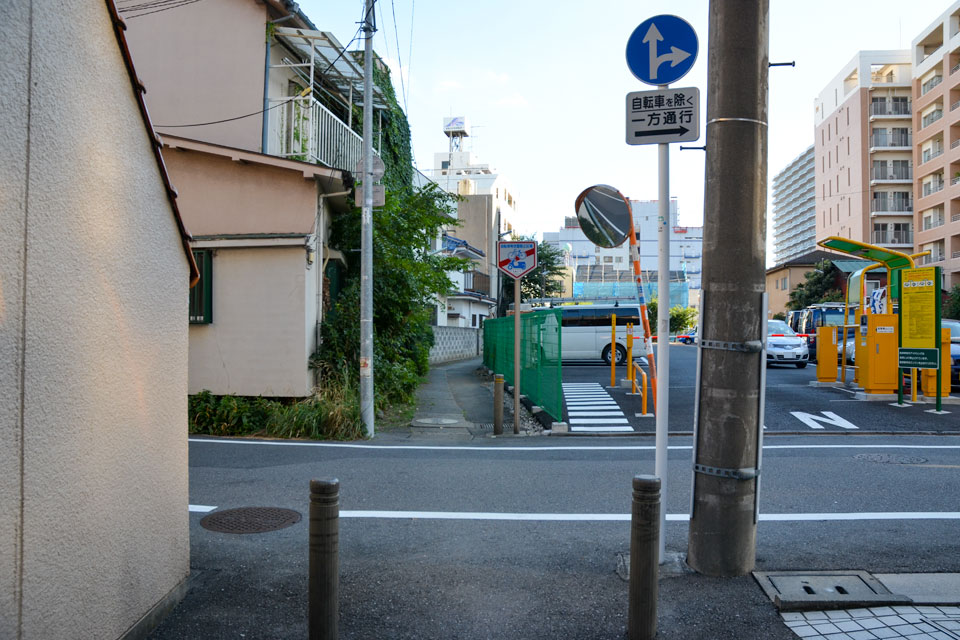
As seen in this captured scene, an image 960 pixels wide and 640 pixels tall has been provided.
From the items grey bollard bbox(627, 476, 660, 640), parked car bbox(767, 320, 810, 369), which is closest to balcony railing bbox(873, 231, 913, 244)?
parked car bbox(767, 320, 810, 369)

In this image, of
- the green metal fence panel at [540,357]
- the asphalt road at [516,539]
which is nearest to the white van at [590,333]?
the green metal fence panel at [540,357]

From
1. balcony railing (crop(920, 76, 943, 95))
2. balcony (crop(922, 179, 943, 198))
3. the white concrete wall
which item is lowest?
the white concrete wall

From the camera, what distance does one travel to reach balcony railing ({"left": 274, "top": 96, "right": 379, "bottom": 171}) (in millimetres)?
14617

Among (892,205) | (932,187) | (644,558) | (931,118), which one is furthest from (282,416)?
(892,205)

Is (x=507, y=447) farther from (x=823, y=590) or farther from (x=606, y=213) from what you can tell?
(x=823, y=590)

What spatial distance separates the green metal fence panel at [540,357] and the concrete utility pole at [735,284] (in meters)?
6.63

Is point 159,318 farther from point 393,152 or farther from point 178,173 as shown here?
point 393,152

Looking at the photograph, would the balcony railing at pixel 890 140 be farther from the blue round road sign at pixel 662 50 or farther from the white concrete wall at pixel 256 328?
the blue round road sign at pixel 662 50

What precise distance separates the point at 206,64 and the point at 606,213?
12.1 m

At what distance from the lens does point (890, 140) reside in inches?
2450

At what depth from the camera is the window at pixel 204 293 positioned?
12.4 metres

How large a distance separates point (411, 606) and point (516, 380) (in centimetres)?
741

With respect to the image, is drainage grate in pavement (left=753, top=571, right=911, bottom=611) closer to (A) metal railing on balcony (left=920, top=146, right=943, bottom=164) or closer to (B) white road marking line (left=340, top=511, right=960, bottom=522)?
(B) white road marking line (left=340, top=511, right=960, bottom=522)

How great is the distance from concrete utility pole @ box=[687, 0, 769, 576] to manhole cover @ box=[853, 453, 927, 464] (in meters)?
5.02
